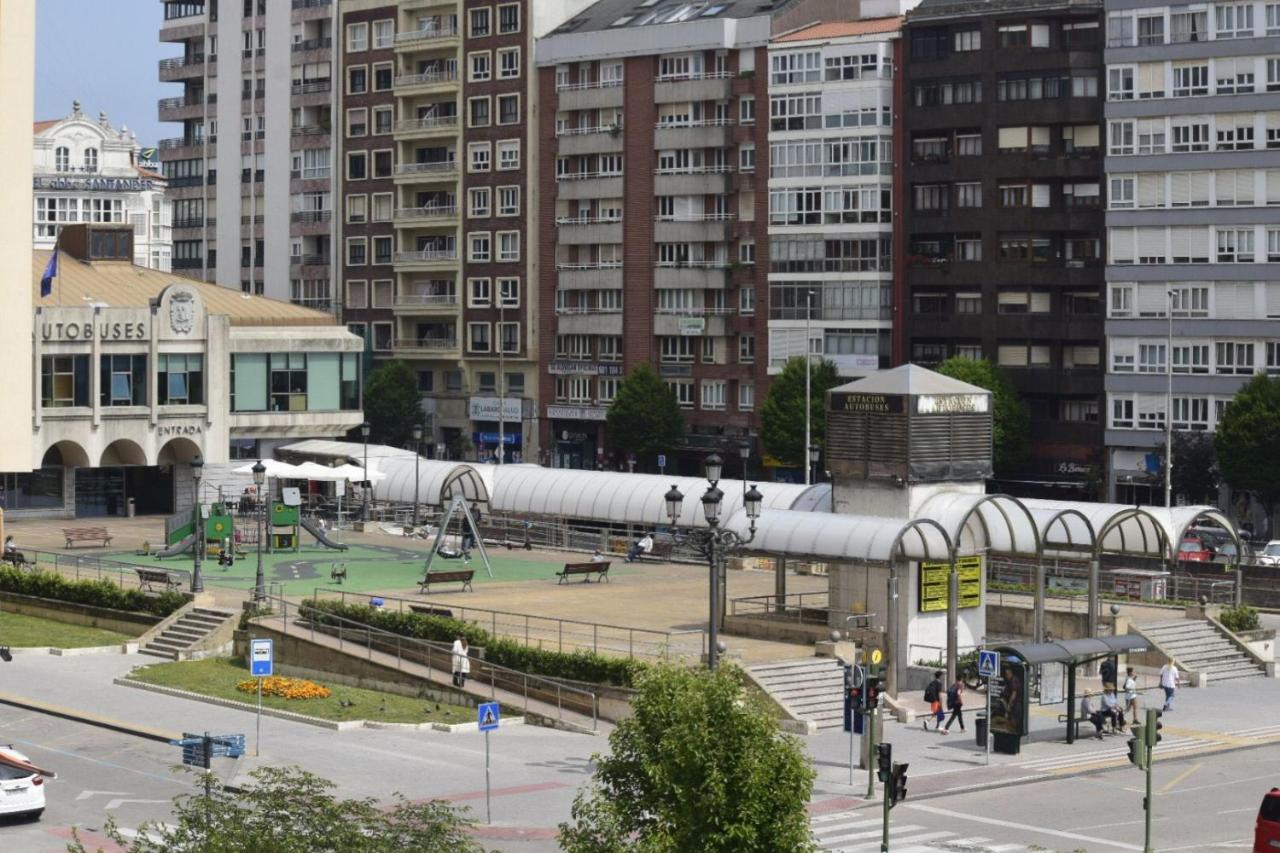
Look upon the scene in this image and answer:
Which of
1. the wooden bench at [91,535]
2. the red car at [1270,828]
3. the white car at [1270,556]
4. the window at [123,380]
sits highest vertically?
the window at [123,380]

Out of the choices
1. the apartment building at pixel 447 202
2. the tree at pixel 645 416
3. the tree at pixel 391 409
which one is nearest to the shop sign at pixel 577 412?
the apartment building at pixel 447 202

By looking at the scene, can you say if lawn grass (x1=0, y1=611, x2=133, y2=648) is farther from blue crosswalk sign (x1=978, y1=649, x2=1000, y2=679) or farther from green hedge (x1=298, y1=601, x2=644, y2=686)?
blue crosswalk sign (x1=978, y1=649, x2=1000, y2=679)

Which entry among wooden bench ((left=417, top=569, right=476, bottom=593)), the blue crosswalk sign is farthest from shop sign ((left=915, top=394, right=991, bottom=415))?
wooden bench ((left=417, top=569, right=476, bottom=593))

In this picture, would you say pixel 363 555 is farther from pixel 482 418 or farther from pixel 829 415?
pixel 482 418

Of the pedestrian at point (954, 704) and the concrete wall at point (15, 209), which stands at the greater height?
the concrete wall at point (15, 209)

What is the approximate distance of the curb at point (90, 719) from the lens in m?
54.5

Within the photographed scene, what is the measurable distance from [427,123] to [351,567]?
71539 mm

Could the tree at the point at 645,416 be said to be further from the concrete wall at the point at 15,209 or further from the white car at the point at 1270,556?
the concrete wall at the point at 15,209

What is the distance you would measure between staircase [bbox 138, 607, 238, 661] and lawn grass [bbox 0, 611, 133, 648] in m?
1.54

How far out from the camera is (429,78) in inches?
5866

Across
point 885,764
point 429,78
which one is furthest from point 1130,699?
point 429,78

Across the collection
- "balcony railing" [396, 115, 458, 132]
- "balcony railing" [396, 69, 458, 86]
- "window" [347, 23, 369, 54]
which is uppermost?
"window" [347, 23, 369, 54]

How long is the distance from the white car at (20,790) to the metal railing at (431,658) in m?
14.9

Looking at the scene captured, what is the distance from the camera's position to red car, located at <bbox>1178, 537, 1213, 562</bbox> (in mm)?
90250
